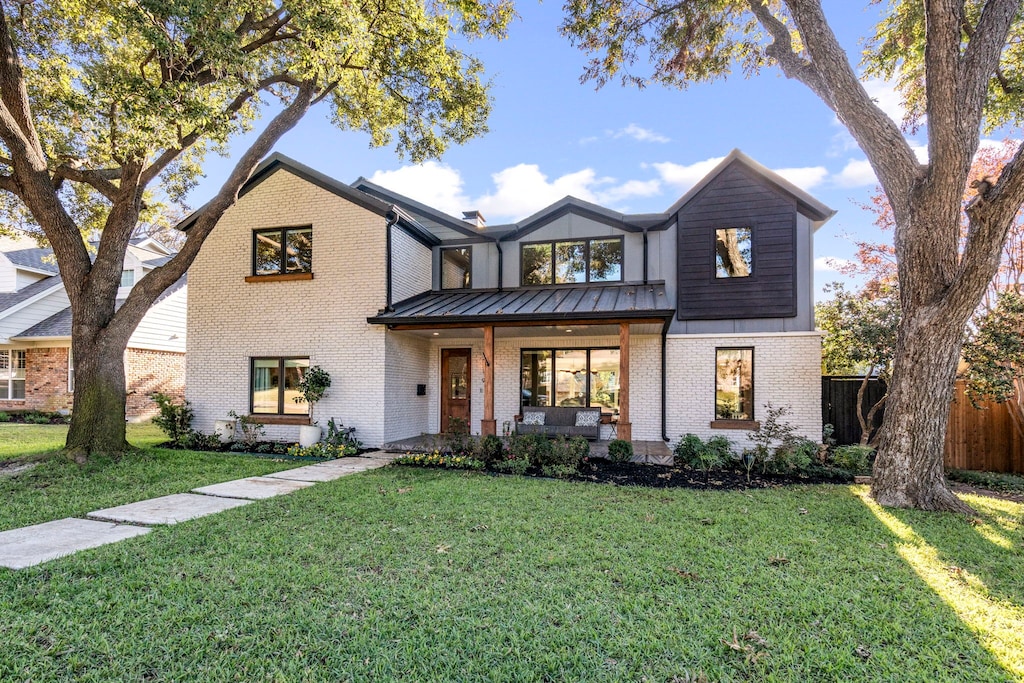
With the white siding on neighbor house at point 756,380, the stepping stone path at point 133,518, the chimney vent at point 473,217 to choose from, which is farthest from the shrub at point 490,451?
the chimney vent at point 473,217

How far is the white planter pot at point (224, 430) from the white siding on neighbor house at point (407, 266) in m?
4.60

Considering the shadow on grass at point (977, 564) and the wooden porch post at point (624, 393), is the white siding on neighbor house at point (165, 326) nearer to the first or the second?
the wooden porch post at point (624, 393)

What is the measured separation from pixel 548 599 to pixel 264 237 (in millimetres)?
11254

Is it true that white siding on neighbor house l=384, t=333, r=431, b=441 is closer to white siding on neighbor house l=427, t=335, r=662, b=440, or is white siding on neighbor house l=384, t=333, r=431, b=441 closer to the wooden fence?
white siding on neighbor house l=427, t=335, r=662, b=440

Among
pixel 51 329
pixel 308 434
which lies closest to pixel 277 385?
pixel 308 434

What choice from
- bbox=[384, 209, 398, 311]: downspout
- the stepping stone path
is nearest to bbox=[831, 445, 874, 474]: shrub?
the stepping stone path

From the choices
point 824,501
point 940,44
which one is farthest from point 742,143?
point 824,501

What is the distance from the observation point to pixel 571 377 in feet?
39.2

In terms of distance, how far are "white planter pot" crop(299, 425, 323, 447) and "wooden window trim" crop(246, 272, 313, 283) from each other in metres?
3.40

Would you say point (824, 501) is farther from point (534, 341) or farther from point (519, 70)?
point (519, 70)

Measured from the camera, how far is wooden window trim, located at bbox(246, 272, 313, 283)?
11242mm

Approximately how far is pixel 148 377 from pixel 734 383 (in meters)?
18.9

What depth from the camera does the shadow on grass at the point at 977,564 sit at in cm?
321

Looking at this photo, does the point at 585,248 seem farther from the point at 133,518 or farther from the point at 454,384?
the point at 133,518
